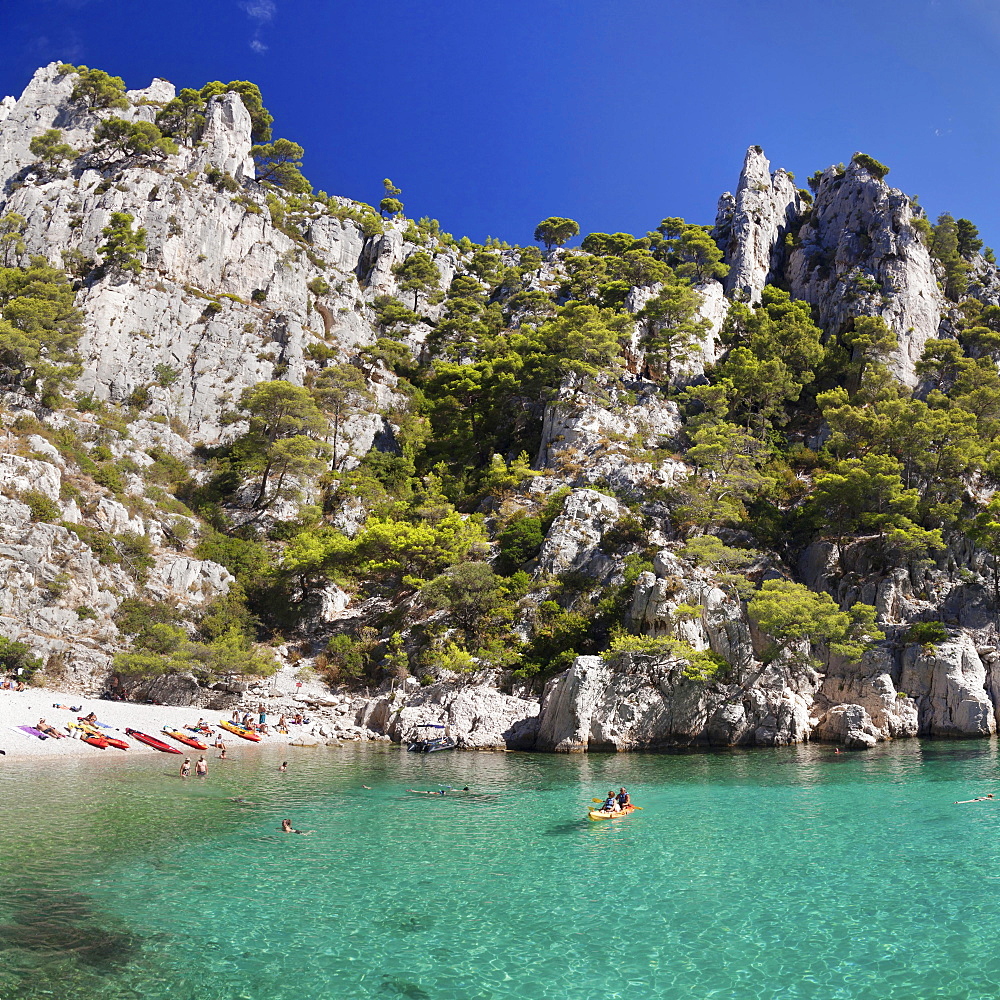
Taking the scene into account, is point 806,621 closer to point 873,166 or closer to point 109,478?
point 109,478

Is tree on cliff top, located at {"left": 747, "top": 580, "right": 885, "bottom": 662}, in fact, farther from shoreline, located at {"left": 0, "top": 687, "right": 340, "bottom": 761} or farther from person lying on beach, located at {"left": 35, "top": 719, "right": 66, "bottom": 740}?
person lying on beach, located at {"left": 35, "top": 719, "right": 66, "bottom": 740}

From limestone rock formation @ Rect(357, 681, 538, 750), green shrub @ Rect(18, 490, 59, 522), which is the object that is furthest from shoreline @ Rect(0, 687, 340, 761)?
green shrub @ Rect(18, 490, 59, 522)

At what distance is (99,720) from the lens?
35562mm

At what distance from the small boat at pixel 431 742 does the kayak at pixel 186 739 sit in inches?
416

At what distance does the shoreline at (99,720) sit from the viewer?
31062 millimetres

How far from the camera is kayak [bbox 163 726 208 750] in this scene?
3381 cm

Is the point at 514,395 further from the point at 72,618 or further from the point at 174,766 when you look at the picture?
the point at 174,766

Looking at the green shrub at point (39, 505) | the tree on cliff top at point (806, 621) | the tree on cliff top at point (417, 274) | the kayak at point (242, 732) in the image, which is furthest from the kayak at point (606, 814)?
the tree on cliff top at point (417, 274)

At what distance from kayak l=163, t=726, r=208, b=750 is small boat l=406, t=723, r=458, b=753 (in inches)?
416

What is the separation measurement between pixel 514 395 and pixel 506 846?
55.1m

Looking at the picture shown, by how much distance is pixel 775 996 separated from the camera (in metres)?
10.2

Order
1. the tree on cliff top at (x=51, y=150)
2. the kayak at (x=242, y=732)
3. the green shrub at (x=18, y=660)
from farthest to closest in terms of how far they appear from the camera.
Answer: the tree on cliff top at (x=51, y=150) < the green shrub at (x=18, y=660) < the kayak at (x=242, y=732)

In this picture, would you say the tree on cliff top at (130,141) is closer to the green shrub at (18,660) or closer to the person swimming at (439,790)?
the green shrub at (18,660)

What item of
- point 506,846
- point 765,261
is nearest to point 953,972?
point 506,846
